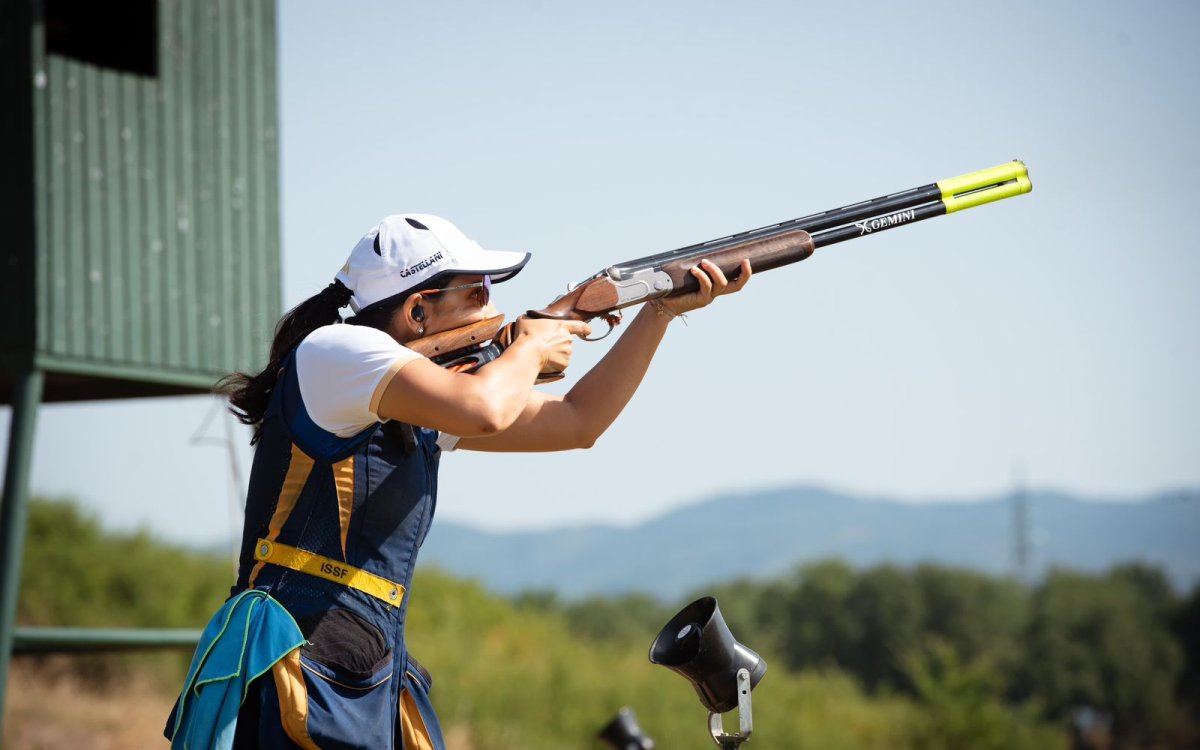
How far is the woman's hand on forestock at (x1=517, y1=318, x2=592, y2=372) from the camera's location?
158 inches

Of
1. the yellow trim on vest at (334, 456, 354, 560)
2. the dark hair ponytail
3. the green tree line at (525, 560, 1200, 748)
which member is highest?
the dark hair ponytail

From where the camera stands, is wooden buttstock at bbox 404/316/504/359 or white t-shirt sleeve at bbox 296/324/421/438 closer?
white t-shirt sleeve at bbox 296/324/421/438

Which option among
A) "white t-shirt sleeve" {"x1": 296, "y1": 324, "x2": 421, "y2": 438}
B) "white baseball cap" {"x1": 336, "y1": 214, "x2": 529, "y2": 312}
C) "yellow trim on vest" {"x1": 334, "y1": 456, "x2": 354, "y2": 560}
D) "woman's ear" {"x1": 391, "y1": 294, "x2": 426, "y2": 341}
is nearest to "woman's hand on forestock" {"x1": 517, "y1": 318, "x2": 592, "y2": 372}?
"white baseball cap" {"x1": 336, "y1": 214, "x2": 529, "y2": 312}

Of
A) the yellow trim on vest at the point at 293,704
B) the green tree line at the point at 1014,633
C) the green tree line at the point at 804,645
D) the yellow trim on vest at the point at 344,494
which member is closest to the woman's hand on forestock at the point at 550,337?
the yellow trim on vest at the point at 344,494

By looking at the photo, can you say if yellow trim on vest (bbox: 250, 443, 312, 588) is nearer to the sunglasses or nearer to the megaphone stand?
the sunglasses

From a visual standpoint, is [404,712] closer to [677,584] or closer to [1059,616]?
[1059,616]

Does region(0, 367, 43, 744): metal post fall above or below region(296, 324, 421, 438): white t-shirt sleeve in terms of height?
below

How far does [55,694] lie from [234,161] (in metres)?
11.5

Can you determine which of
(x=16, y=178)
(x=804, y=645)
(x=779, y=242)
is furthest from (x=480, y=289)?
(x=804, y=645)

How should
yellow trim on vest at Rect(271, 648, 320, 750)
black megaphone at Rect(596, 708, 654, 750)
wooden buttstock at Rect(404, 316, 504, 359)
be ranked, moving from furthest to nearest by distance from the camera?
black megaphone at Rect(596, 708, 654, 750), wooden buttstock at Rect(404, 316, 504, 359), yellow trim on vest at Rect(271, 648, 320, 750)

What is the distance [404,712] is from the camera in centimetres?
376

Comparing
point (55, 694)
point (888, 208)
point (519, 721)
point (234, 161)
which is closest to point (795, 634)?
point (519, 721)

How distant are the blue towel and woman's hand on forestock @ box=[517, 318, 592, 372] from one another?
3.53ft

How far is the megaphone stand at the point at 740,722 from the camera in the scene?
409cm
